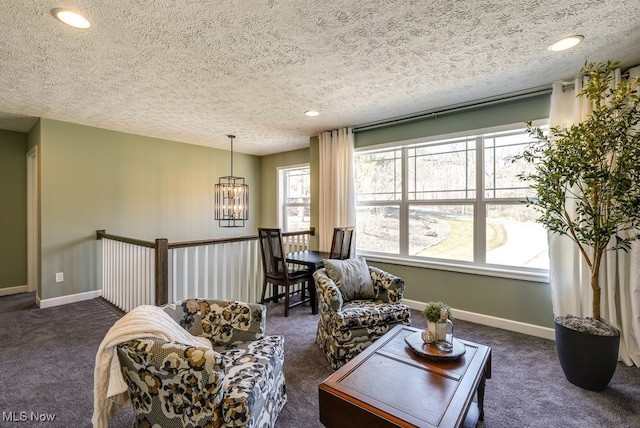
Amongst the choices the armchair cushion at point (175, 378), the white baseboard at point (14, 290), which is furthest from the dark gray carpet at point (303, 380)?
the white baseboard at point (14, 290)

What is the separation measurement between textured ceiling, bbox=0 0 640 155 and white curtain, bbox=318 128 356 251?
743mm

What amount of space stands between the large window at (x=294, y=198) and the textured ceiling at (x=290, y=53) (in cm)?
221

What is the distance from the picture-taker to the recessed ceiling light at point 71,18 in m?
1.77

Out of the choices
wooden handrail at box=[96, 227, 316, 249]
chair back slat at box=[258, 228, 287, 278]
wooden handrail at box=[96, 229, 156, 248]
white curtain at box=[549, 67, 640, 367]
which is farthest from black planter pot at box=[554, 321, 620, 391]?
wooden handrail at box=[96, 229, 156, 248]

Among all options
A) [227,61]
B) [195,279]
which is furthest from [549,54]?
[195,279]

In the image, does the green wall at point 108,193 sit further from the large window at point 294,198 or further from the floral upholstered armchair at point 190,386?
the floral upholstered armchair at point 190,386

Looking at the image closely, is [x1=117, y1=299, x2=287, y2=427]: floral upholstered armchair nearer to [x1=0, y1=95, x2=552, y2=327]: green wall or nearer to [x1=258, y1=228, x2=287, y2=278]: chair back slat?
[x1=258, y1=228, x2=287, y2=278]: chair back slat

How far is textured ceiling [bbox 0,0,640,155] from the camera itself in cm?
179

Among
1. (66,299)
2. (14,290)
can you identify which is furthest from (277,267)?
(14,290)

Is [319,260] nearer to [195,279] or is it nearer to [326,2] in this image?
[195,279]

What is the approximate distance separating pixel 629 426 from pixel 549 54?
2540mm

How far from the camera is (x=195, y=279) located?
327 centimetres

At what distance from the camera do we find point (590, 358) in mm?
2096

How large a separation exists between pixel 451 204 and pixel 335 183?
160 centimetres
